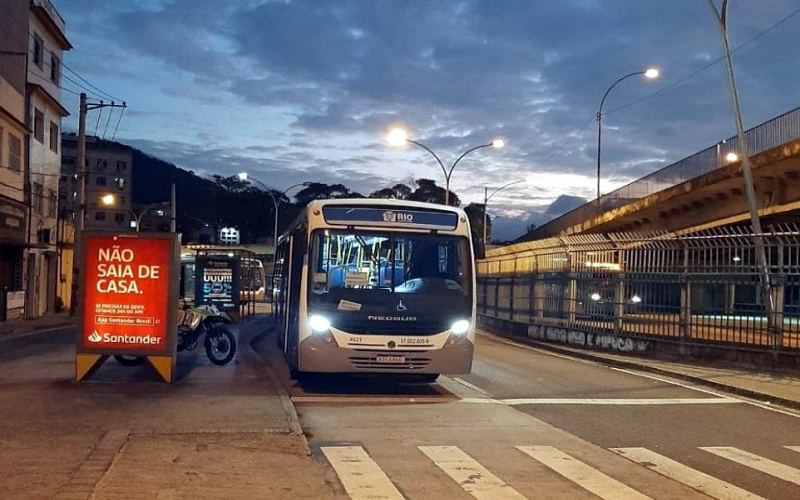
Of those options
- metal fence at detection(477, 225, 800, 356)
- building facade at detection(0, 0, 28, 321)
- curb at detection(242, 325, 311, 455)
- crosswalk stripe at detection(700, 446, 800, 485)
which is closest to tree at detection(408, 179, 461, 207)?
building facade at detection(0, 0, 28, 321)

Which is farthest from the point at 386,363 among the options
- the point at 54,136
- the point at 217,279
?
the point at 54,136

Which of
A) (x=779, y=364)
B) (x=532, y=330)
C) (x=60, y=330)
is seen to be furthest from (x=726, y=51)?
(x=60, y=330)

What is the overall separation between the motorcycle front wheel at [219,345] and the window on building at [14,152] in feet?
71.7

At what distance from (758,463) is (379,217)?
6.67m

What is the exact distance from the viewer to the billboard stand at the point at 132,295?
13.0m

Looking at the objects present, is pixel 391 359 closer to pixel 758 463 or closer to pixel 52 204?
pixel 758 463

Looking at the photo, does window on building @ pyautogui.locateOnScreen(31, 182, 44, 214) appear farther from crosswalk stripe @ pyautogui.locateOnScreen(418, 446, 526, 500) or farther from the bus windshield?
crosswalk stripe @ pyautogui.locateOnScreen(418, 446, 526, 500)

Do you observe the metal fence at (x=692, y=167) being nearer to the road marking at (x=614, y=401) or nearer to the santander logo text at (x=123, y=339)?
the road marking at (x=614, y=401)

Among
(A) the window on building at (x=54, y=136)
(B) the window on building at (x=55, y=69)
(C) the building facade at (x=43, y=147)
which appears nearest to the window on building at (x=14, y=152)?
(C) the building facade at (x=43, y=147)

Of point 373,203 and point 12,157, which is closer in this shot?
point 373,203

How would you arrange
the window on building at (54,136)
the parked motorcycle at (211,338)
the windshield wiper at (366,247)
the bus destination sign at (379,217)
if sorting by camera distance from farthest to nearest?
the window on building at (54,136)
the parked motorcycle at (211,338)
the bus destination sign at (379,217)
the windshield wiper at (366,247)

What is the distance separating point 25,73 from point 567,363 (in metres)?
28.4

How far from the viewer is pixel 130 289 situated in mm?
13203

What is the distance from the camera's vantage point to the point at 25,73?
3722 cm
